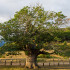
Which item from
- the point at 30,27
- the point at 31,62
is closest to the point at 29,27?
the point at 30,27


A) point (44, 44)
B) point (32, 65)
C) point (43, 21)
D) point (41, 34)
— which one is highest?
point (43, 21)

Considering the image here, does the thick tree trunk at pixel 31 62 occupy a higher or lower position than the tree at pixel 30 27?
lower

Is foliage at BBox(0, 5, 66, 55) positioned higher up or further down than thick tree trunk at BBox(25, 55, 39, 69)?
higher up

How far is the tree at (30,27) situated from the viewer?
20.9 metres

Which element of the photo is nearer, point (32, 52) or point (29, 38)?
point (29, 38)

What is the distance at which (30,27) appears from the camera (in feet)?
69.2

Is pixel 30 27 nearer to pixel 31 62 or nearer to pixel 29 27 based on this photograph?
pixel 29 27

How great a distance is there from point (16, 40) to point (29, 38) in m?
2.74

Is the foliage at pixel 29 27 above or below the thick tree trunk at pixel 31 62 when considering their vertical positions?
above

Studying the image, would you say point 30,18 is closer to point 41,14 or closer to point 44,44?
point 41,14

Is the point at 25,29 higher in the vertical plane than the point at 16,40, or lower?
higher

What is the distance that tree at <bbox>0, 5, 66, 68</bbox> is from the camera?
2094 cm

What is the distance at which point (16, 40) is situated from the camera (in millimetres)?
21625

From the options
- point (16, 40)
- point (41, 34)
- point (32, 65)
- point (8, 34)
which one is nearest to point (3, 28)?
point (8, 34)
